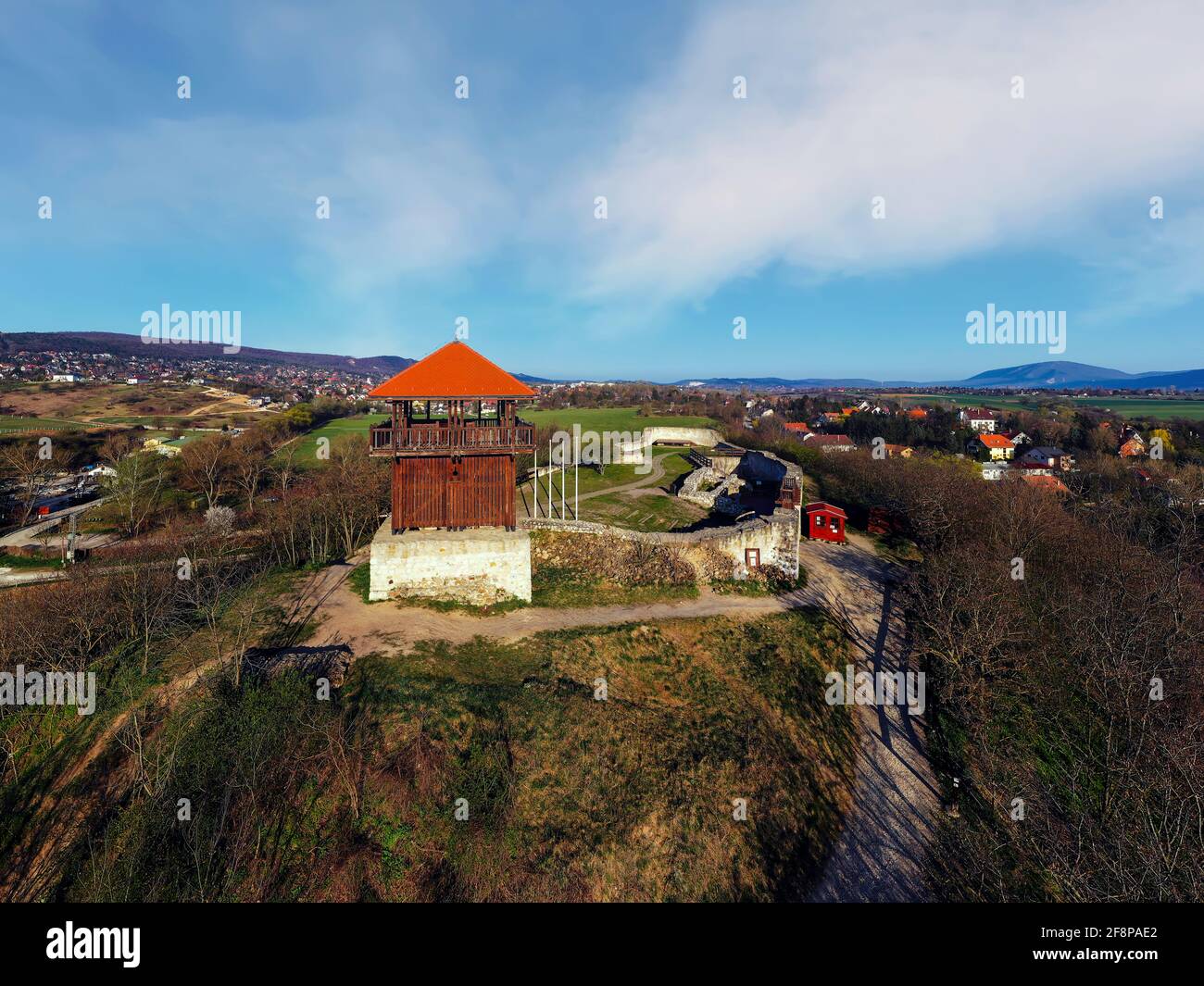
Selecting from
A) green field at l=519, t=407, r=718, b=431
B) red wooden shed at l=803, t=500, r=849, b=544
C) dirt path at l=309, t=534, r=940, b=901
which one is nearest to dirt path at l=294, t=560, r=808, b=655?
dirt path at l=309, t=534, r=940, b=901

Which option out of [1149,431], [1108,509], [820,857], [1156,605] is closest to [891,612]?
[1156,605]

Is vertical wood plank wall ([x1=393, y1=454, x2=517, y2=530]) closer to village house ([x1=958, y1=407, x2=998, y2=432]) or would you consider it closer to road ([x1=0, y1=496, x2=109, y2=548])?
road ([x1=0, y1=496, x2=109, y2=548])

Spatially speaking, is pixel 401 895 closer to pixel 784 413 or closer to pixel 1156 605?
pixel 1156 605

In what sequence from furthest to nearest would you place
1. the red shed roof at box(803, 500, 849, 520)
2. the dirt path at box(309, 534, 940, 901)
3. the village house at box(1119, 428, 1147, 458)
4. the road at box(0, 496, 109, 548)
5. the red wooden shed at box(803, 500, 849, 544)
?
the village house at box(1119, 428, 1147, 458), the road at box(0, 496, 109, 548), the red shed roof at box(803, 500, 849, 520), the red wooden shed at box(803, 500, 849, 544), the dirt path at box(309, 534, 940, 901)

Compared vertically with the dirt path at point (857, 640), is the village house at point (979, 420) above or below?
above

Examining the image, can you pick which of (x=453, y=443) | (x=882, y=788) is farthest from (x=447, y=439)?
(x=882, y=788)

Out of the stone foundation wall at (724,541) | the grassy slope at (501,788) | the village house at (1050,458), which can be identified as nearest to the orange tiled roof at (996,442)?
the village house at (1050,458)

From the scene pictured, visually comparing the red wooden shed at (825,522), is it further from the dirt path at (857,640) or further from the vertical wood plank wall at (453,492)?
the vertical wood plank wall at (453,492)
